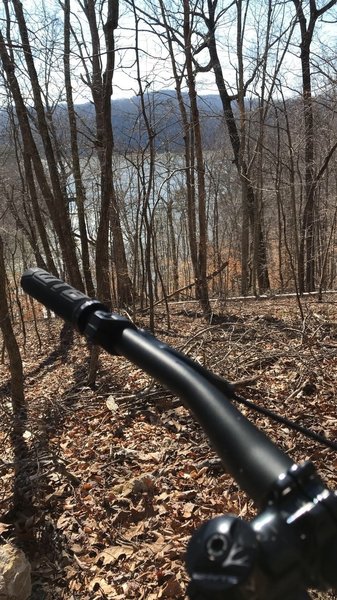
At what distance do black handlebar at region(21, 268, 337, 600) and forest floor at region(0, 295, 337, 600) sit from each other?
1.90 metres

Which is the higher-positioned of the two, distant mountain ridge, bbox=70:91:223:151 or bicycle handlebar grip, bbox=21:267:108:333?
distant mountain ridge, bbox=70:91:223:151

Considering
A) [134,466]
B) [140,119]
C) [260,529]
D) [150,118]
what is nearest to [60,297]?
[260,529]

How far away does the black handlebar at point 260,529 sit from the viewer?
1.33 ft

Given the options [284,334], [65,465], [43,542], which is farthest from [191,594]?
[284,334]

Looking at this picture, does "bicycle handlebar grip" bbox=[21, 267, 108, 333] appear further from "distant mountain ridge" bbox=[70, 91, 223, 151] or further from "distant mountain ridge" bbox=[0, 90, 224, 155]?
"distant mountain ridge" bbox=[70, 91, 223, 151]

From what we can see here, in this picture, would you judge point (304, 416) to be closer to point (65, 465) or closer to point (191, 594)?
point (65, 465)

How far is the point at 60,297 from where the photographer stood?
988mm

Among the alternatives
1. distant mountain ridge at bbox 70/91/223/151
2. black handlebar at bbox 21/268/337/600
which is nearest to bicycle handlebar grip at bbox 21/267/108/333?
black handlebar at bbox 21/268/337/600

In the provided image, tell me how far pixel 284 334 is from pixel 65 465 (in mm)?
4012

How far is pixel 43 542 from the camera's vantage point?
3.13m

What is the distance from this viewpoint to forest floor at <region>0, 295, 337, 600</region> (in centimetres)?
285

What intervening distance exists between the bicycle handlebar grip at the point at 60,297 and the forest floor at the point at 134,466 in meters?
1.77

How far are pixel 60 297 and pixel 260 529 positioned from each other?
0.68 meters

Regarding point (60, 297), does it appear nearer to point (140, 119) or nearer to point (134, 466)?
point (134, 466)
